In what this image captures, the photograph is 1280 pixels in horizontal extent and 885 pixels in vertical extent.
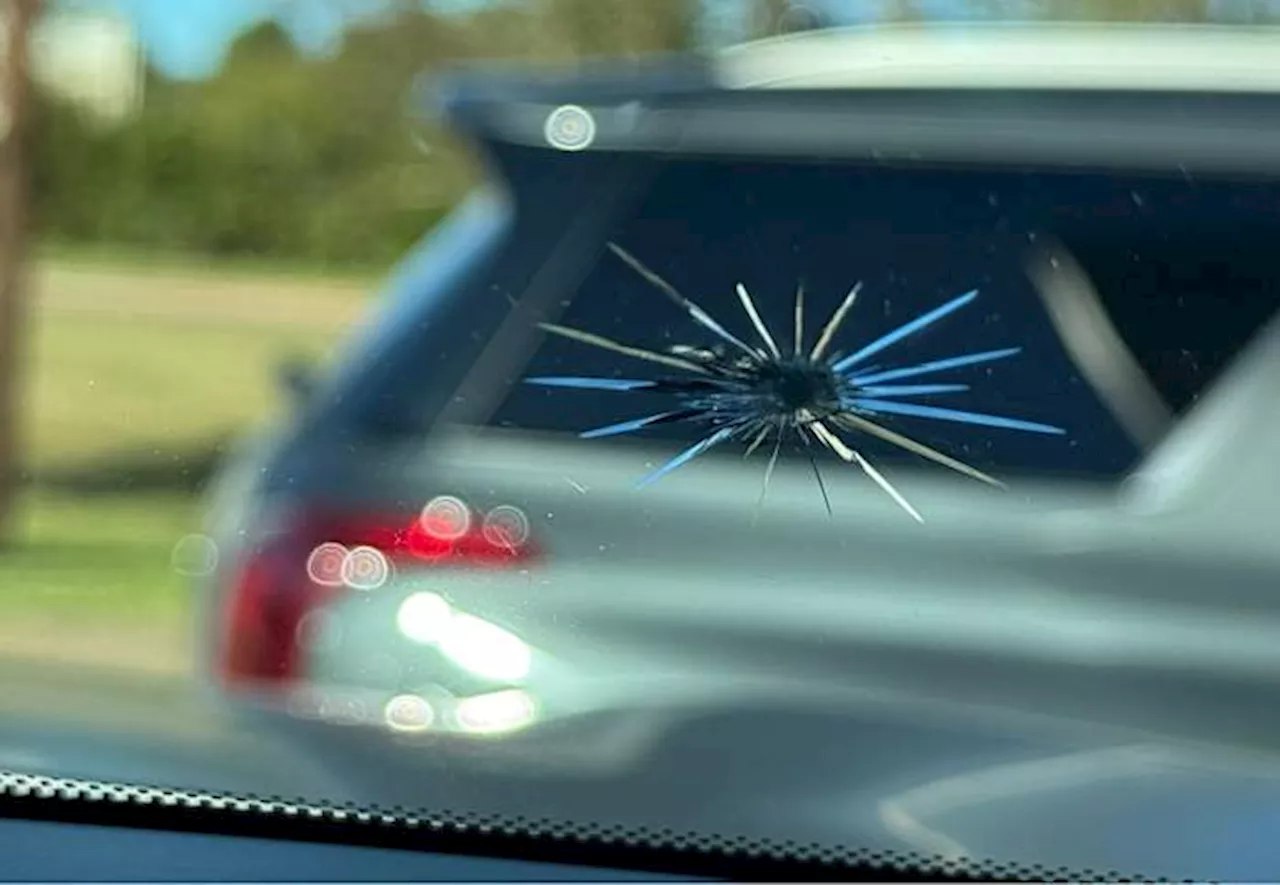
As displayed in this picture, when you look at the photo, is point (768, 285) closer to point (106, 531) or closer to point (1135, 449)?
point (1135, 449)

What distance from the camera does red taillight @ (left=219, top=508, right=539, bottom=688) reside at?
10.5ft

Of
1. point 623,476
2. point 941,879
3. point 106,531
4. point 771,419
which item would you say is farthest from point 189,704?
point 941,879

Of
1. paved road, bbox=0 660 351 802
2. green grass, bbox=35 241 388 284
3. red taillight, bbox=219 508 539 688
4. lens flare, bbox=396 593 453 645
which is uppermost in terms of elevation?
green grass, bbox=35 241 388 284

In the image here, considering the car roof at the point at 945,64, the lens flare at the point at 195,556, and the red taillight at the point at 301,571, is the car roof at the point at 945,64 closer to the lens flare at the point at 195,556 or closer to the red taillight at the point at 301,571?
the red taillight at the point at 301,571

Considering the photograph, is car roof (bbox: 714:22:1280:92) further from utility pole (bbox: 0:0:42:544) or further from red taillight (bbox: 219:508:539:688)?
utility pole (bbox: 0:0:42:544)

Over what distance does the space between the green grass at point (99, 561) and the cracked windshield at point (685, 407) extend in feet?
0.07

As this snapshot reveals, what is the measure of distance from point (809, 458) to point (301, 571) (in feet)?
2.70

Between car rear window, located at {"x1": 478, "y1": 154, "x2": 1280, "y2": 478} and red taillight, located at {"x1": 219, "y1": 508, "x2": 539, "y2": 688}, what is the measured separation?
0.23 meters

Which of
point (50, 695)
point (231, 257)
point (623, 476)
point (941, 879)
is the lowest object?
point (941, 879)

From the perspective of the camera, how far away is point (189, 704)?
10.5 ft

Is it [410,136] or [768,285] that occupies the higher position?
[410,136]

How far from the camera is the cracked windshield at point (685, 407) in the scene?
2906 millimetres

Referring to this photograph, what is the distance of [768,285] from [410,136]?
24.9 inches

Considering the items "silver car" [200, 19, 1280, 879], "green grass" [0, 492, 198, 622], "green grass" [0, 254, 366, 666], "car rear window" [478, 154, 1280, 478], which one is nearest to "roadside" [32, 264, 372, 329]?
"green grass" [0, 254, 366, 666]
